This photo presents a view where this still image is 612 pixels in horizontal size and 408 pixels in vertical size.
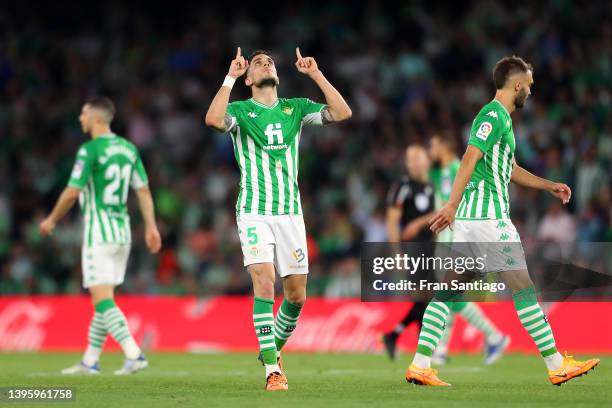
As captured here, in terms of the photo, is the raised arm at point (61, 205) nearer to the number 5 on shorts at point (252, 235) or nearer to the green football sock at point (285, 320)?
the green football sock at point (285, 320)

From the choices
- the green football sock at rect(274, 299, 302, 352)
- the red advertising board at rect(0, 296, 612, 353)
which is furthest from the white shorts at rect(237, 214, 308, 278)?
the red advertising board at rect(0, 296, 612, 353)

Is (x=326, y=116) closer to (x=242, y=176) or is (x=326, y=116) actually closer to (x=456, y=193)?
(x=242, y=176)

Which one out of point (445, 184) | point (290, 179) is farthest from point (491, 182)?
point (445, 184)

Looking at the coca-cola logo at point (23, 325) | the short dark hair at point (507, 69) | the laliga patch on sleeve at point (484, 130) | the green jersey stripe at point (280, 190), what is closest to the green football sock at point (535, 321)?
the laliga patch on sleeve at point (484, 130)

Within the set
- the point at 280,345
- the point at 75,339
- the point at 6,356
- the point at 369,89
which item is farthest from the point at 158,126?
the point at 280,345

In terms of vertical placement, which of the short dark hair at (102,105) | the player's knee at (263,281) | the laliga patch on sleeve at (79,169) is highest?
the short dark hair at (102,105)

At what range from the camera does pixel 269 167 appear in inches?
372

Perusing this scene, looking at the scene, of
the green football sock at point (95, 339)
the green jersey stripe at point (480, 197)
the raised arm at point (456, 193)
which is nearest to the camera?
the raised arm at point (456, 193)

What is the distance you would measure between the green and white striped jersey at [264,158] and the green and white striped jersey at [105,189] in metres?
2.65

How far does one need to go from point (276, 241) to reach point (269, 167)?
58 centimetres

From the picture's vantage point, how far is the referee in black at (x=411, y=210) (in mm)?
13430

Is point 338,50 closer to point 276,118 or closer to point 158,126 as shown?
point 158,126

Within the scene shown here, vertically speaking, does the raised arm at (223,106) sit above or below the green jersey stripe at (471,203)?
above

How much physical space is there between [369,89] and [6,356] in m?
8.72
